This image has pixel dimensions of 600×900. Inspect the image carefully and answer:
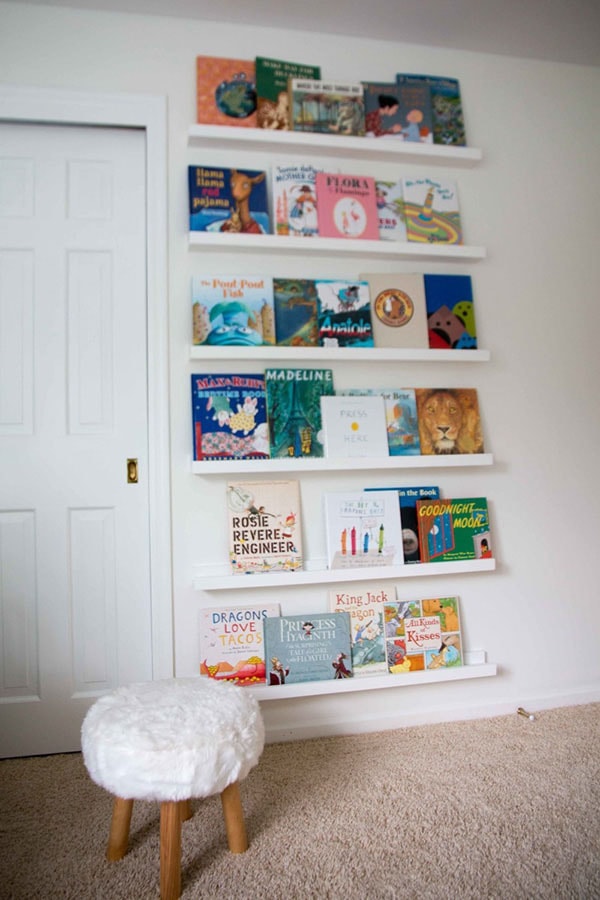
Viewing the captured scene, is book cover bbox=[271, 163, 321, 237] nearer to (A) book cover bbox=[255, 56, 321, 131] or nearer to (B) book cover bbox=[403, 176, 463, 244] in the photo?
(A) book cover bbox=[255, 56, 321, 131]


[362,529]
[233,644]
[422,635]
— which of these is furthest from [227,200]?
[422,635]

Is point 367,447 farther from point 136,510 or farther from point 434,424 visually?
point 136,510

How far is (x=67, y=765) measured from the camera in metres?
1.82

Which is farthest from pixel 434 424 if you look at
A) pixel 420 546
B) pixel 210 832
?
pixel 210 832

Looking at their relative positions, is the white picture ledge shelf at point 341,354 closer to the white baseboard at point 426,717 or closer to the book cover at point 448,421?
the book cover at point 448,421

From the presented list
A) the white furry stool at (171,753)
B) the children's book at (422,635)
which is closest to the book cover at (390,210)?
the children's book at (422,635)

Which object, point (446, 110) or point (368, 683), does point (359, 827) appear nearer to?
point (368, 683)

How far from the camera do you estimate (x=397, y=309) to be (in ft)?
6.98

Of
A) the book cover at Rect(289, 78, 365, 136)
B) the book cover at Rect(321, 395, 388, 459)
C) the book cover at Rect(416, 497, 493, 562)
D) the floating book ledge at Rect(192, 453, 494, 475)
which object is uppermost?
the book cover at Rect(289, 78, 365, 136)

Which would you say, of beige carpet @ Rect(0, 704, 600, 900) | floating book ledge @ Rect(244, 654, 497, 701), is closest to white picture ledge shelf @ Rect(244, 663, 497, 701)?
floating book ledge @ Rect(244, 654, 497, 701)

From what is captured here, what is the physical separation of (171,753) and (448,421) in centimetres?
139

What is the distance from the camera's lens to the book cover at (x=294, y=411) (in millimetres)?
1994

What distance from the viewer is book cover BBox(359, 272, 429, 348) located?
2.12 metres

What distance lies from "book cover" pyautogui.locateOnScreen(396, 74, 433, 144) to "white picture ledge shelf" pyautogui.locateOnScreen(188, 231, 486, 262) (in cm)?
40
